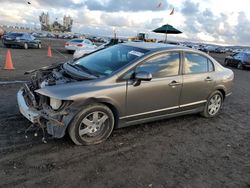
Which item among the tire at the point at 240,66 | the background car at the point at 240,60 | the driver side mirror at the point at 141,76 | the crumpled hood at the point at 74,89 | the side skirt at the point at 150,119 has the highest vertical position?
the driver side mirror at the point at 141,76

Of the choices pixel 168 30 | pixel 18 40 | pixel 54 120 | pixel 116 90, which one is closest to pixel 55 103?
pixel 54 120

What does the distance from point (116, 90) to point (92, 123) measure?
66cm

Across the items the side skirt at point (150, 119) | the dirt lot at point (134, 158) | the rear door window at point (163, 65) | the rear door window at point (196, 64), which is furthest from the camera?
the rear door window at point (196, 64)

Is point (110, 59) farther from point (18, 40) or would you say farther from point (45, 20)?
point (45, 20)

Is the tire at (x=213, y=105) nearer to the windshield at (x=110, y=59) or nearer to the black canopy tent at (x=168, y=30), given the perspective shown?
the windshield at (x=110, y=59)

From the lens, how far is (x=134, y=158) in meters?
4.30

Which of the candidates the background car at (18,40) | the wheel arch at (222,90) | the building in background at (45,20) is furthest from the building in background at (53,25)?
the wheel arch at (222,90)

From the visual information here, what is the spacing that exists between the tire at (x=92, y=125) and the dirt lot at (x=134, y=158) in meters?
0.15

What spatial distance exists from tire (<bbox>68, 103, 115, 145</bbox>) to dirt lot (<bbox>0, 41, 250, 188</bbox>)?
146 millimetres

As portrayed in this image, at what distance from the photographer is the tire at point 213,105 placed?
6589 mm

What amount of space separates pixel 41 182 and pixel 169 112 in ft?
9.80

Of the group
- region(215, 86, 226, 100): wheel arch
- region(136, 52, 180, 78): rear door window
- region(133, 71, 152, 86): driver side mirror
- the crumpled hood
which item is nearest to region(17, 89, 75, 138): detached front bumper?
the crumpled hood

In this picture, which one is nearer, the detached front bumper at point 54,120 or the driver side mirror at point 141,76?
the detached front bumper at point 54,120

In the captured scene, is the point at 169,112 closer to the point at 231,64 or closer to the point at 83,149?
the point at 83,149
